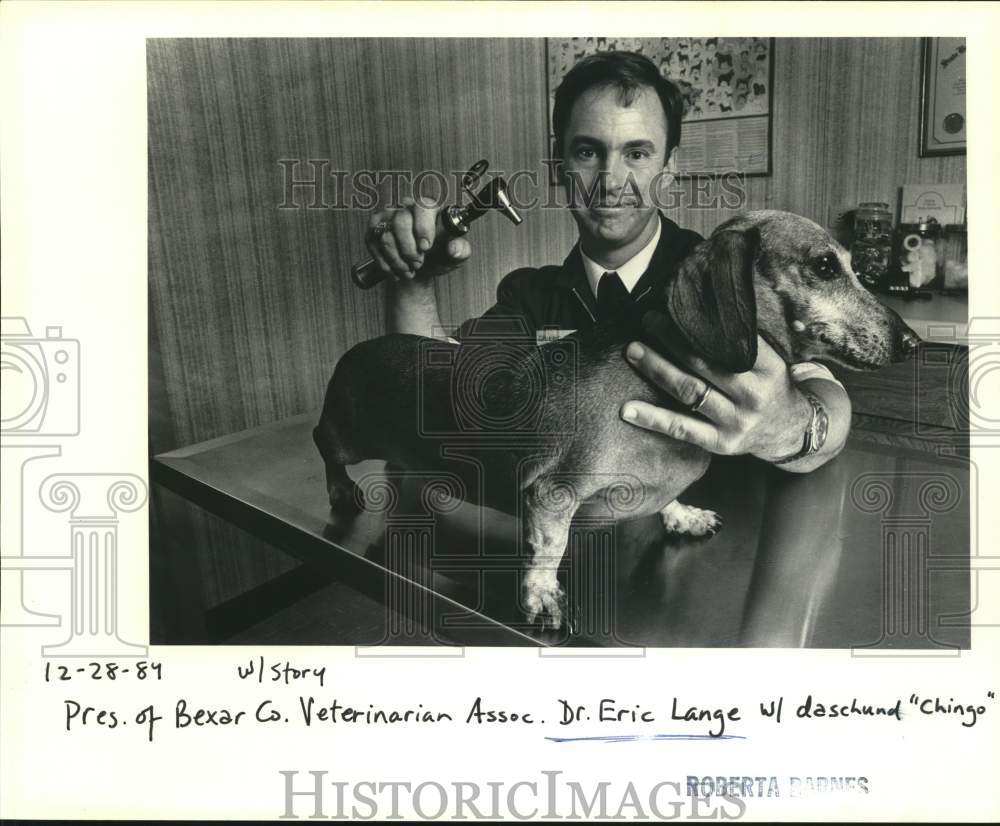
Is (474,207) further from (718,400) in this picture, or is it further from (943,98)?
(943,98)

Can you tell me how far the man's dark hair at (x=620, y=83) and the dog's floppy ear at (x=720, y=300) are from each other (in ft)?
0.67

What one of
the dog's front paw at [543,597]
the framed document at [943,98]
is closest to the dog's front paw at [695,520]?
the dog's front paw at [543,597]

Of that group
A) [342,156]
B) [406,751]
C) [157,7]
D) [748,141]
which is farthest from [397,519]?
[157,7]

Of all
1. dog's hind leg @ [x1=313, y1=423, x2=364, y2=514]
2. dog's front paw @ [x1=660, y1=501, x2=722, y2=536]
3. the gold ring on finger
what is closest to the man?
the gold ring on finger

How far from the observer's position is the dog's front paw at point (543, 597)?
1575 mm

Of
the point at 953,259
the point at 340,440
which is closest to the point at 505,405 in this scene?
the point at 340,440

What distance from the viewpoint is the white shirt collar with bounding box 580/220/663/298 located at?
5.15 ft

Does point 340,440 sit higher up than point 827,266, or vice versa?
point 827,266

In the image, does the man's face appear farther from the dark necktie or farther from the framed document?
the framed document

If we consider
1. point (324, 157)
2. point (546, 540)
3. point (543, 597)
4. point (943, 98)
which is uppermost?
point (943, 98)

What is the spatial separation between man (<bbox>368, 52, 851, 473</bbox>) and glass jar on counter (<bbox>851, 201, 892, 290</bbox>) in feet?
0.67

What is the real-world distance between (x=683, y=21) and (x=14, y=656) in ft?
5.55

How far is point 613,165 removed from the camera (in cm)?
156

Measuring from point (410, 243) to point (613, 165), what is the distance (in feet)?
1.28
